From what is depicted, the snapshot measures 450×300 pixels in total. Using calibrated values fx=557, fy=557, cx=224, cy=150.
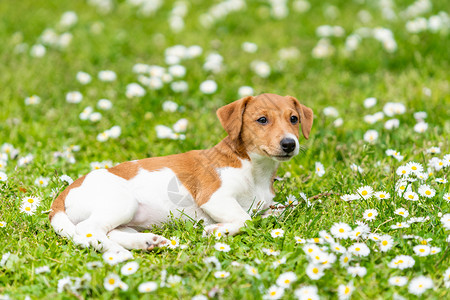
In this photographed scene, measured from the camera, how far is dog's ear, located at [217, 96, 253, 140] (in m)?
4.41

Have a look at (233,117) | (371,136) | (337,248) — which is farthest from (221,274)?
(371,136)

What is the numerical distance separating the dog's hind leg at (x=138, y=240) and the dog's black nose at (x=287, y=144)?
1.10 meters

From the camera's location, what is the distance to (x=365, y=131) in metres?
5.96

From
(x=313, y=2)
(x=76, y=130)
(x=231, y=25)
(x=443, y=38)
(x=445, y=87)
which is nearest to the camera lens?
(x=76, y=130)

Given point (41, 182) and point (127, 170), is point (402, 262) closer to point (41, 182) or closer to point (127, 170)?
point (127, 170)

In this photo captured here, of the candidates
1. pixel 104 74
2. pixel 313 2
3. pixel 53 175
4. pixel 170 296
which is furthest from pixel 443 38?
pixel 170 296

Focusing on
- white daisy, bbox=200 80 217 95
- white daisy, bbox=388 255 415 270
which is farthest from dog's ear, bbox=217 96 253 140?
white daisy, bbox=200 80 217 95

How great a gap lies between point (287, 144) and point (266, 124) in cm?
30

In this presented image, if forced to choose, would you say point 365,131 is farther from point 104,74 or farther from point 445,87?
point 104,74

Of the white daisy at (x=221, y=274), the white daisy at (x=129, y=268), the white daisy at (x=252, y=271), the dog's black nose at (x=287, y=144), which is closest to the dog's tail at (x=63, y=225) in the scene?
the white daisy at (x=129, y=268)

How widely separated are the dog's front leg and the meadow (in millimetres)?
98

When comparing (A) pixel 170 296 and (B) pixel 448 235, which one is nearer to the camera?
(A) pixel 170 296

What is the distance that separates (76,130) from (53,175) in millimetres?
1083

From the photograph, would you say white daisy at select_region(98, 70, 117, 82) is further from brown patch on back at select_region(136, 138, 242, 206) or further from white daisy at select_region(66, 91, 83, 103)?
brown patch on back at select_region(136, 138, 242, 206)
